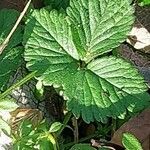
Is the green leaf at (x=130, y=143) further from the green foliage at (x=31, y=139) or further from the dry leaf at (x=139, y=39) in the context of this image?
the dry leaf at (x=139, y=39)

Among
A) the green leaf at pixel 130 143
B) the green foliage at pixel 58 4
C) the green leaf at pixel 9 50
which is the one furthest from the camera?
the green foliage at pixel 58 4

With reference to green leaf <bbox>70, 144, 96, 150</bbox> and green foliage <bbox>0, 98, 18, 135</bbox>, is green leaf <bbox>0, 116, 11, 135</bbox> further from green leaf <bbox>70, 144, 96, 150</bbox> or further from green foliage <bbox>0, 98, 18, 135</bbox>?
green leaf <bbox>70, 144, 96, 150</bbox>

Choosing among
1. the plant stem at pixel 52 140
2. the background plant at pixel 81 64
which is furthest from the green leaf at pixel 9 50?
the plant stem at pixel 52 140

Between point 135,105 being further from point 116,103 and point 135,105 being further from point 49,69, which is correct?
point 49,69

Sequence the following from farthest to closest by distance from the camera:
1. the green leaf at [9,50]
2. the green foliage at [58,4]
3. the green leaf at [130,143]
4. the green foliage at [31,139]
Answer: the green foliage at [58,4], the green leaf at [9,50], the green foliage at [31,139], the green leaf at [130,143]

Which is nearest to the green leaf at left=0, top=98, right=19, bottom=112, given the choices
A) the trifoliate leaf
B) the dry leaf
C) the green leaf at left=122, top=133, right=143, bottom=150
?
the trifoliate leaf

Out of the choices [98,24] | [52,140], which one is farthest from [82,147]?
[98,24]

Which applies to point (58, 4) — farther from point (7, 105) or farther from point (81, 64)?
point (7, 105)

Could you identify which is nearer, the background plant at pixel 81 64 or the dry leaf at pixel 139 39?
the background plant at pixel 81 64
